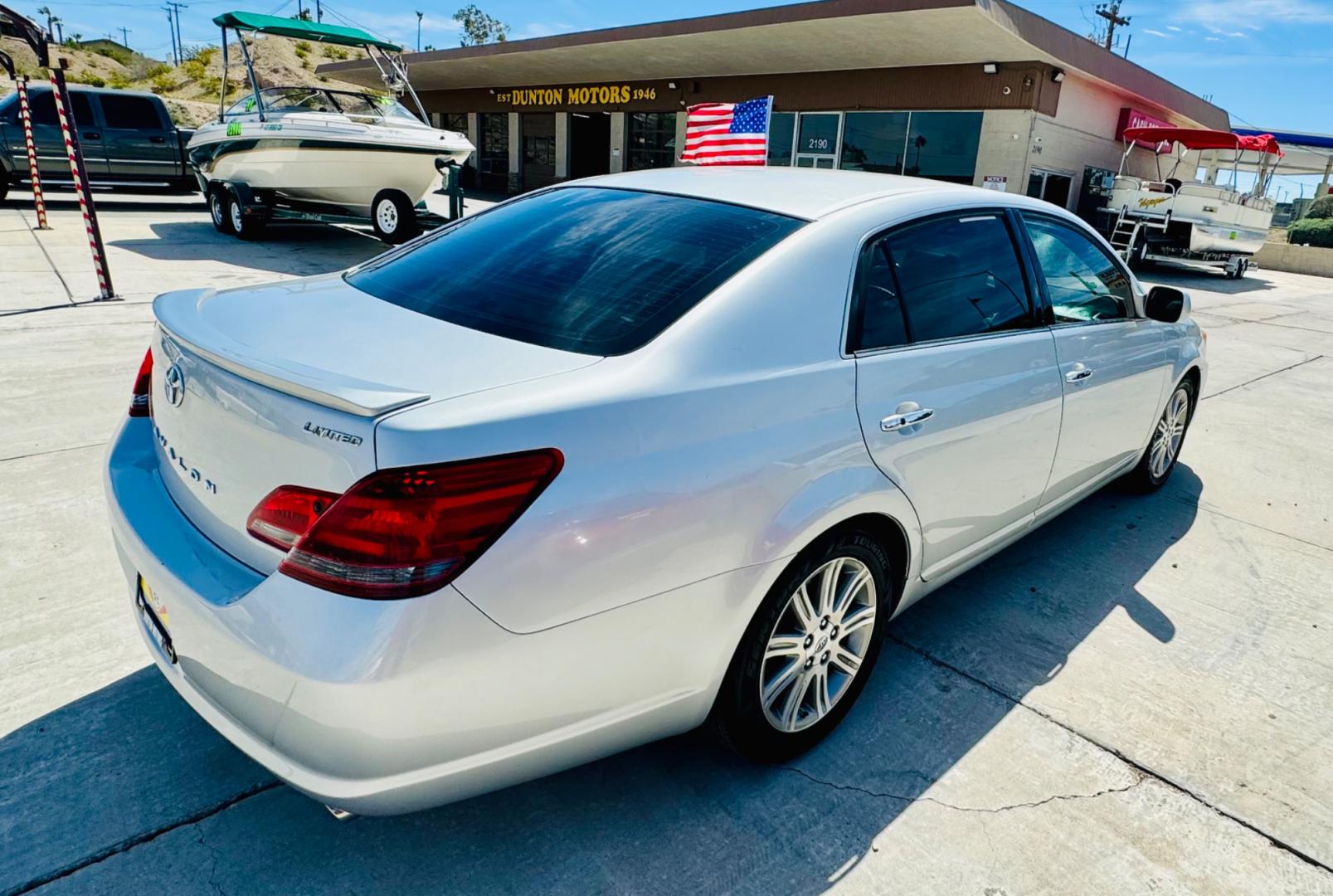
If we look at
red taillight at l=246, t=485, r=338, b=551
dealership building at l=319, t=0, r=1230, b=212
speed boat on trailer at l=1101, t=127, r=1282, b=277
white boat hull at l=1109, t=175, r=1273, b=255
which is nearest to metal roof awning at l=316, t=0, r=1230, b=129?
dealership building at l=319, t=0, r=1230, b=212

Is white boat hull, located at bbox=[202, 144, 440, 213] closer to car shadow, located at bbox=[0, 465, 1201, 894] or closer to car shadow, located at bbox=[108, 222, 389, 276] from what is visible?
car shadow, located at bbox=[108, 222, 389, 276]

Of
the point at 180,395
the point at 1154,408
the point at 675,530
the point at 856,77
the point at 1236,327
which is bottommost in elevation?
the point at 1236,327

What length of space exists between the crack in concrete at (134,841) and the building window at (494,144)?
29549mm

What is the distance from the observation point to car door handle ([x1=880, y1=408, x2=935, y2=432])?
2.37 meters

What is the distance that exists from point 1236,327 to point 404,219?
11401 millimetres

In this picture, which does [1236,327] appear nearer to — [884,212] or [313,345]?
[884,212]

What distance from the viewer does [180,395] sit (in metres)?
2.05

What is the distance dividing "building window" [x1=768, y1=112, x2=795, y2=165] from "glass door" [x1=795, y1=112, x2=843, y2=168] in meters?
0.24

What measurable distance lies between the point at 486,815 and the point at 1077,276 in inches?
121

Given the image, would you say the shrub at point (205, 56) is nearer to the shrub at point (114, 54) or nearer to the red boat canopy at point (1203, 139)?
the shrub at point (114, 54)

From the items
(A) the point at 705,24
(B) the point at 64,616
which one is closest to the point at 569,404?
(B) the point at 64,616

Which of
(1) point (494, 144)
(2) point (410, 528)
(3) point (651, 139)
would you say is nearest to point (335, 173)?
(2) point (410, 528)

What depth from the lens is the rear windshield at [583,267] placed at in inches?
84.0

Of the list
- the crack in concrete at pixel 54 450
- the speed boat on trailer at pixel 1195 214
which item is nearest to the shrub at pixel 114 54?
the speed boat on trailer at pixel 1195 214
